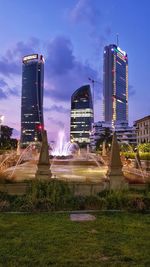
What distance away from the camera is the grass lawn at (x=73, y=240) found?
20.3ft

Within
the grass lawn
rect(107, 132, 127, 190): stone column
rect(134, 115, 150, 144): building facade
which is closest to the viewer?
the grass lawn

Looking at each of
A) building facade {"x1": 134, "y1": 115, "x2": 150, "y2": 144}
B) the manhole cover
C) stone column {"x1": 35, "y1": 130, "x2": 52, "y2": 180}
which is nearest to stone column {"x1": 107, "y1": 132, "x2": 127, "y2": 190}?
stone column {"x1": 35, "y1": 130, "x2": 52, "y2": 180}

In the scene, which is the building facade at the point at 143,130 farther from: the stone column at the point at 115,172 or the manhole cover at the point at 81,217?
the manhole cover at the point at 81,217

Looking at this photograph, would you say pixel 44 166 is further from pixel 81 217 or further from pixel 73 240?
pixel 73 240

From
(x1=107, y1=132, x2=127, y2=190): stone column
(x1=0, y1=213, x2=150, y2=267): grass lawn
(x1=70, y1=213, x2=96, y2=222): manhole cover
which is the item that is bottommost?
(x1=0, y1=213, x2=150, y2=267): grass lawn

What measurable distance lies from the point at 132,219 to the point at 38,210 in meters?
2.80

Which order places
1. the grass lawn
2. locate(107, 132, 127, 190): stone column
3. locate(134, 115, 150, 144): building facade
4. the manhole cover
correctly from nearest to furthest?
the grass lawn, the manhole cover, locate(107, 132, 127, 190): stone column, locate(134, 115, 150, 144): building facade

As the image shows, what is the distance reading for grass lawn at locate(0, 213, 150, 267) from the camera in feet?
20.3

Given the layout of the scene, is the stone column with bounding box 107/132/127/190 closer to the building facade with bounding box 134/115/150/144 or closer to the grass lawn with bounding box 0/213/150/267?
the grass lawn with bounding box 0/213/150/267

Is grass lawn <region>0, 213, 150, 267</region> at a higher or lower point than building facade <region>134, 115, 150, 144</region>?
lower

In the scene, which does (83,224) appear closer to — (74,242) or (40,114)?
(74,242)

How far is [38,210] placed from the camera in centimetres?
1073

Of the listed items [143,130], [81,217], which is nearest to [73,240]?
[81,217]

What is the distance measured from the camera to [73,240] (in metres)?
7.50
